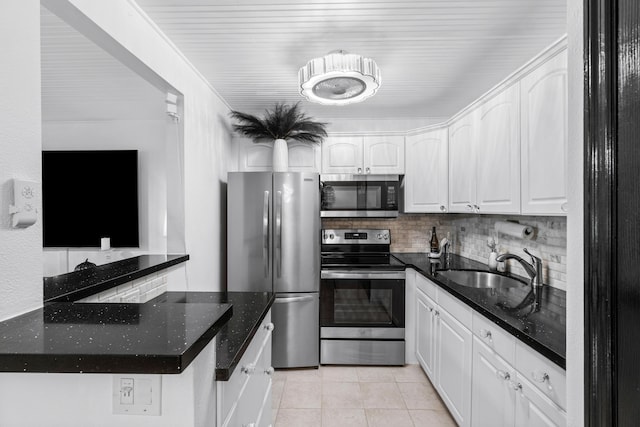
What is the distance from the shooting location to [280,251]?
9.28 feet

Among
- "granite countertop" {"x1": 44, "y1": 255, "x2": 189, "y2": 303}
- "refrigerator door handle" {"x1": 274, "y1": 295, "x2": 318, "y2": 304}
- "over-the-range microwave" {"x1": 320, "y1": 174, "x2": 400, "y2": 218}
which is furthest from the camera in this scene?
"over-the-range microwave" {"x1": 320, "y1": 174, "x2": 400, "y2": 218}

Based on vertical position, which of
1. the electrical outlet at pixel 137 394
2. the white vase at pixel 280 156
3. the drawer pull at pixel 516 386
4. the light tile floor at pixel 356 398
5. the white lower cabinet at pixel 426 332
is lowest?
A: the light tile floor at pixel 356 398

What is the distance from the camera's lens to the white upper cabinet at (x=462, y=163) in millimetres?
2482

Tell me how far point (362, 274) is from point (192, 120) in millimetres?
1829

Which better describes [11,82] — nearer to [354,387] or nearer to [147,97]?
[147,97]

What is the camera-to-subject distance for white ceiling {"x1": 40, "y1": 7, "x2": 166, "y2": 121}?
1952mm

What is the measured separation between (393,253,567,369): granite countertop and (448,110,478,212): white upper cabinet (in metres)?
0.68

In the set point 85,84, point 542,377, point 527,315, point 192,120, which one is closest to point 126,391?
point 542,377

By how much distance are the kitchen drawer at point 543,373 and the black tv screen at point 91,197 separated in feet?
11.4

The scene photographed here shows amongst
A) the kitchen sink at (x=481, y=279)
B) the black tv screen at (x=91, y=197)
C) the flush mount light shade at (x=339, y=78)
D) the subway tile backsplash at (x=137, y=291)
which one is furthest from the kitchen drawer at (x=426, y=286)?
the black tv screen at (x=91, y=197)

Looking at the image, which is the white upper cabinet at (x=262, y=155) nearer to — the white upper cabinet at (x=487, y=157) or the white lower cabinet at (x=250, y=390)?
the white upper cabinet at (x=487, y=157)

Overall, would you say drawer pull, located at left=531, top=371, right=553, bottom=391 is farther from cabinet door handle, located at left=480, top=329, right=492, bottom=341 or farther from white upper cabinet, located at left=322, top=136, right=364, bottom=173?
white upper cabinet, located at left=322, top=136, right=364, bottom=173

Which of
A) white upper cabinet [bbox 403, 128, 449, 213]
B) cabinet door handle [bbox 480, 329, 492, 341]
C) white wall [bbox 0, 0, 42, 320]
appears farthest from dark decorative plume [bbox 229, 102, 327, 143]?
cabinet door handle [bbox 480, 329, 492, 341]

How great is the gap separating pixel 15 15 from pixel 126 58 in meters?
0.68
